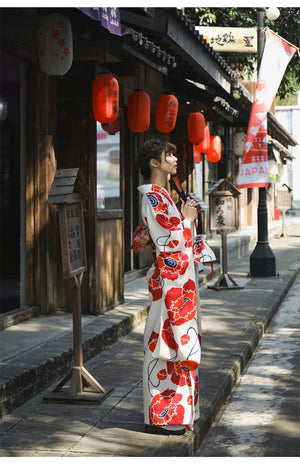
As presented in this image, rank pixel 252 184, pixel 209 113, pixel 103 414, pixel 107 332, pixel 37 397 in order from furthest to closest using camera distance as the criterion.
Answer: pixel 209 113 → pixel 252 184 → pixel 107 332 → pixel 37 397 → pixel 103 414

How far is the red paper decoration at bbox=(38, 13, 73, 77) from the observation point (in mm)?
7234

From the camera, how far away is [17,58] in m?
8.16

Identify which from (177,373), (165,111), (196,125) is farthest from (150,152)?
(196,125)

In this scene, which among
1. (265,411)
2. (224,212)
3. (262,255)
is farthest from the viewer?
(262,255)

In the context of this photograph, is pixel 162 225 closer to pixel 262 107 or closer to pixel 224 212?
pixel 224 212

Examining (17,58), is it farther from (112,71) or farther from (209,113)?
(209,113)

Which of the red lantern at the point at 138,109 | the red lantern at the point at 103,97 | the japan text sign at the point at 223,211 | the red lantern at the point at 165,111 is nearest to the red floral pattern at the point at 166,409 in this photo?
the red lantern at the point at 103,97

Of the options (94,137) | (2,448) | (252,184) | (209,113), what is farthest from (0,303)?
(209,113)

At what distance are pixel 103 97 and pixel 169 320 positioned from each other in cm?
429

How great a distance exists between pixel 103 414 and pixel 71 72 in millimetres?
4868

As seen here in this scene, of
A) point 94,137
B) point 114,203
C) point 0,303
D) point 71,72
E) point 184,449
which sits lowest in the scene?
point 184,449

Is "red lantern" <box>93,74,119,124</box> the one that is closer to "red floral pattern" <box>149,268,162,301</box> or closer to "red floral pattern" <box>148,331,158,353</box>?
"red floral pattern" <box>149,268,162,301</box>

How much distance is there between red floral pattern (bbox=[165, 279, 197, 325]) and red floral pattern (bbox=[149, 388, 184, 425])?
0.51m

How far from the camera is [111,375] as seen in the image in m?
6.72
